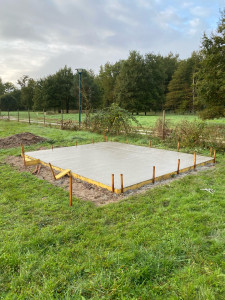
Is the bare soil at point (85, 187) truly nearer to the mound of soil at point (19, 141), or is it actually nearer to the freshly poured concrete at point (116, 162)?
the freshly poured concrete at point (116, 162)

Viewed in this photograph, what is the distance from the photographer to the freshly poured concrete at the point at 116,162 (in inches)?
167

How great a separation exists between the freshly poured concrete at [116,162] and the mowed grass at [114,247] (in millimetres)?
745

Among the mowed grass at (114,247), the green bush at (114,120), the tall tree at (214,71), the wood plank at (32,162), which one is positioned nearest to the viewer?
the mowed grass at (114,247)

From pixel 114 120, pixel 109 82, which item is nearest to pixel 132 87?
pixel 109 82

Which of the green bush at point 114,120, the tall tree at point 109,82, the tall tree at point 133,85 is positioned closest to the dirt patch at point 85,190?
the green bush at point 114,120

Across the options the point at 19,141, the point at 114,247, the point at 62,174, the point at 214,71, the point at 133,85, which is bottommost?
the point at 114,247

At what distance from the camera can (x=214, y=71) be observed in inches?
506

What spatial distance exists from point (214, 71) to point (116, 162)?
10959 millimetres

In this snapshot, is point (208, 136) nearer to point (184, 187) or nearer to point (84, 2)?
point (184, 187)

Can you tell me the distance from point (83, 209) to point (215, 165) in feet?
12.6

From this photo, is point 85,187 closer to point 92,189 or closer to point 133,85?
point 92,189

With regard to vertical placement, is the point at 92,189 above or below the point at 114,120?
below

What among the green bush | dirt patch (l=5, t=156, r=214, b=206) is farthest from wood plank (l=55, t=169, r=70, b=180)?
the green bush

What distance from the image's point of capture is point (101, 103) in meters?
40.1
